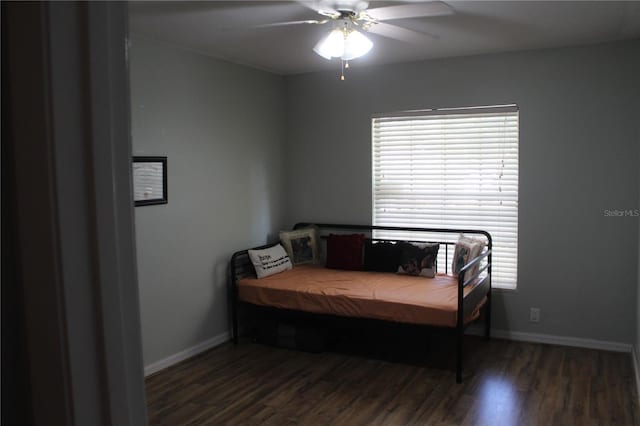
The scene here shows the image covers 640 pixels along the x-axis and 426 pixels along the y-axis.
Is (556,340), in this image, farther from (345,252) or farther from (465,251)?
(345,252)

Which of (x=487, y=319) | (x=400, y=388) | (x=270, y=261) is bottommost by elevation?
(x=400, y=388)

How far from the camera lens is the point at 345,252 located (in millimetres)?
5215

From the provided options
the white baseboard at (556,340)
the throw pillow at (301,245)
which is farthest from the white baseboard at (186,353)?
the white baseboard at (556,340)

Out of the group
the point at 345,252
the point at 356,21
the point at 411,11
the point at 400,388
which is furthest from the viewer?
the point at 345,252

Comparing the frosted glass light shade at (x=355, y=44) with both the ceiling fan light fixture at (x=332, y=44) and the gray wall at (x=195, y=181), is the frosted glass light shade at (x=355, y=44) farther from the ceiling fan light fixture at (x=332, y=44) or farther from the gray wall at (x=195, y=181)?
the gray wall at (x=195, y=181)

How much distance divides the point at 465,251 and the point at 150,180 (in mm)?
2588

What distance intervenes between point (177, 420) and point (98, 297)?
3155 millimetres

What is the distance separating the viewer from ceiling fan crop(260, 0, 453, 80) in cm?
312

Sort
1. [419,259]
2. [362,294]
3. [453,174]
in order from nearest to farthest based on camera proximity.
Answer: [362,294]
[419,259]
[453,174]

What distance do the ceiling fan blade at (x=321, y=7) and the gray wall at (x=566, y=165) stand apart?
1.93 meters

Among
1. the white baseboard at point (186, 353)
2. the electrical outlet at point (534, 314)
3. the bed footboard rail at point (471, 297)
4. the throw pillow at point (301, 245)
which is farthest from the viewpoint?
the throw pillow at point (301, 245)

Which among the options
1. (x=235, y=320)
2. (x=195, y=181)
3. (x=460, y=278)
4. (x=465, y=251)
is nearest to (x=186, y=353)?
(x=235, y=320)

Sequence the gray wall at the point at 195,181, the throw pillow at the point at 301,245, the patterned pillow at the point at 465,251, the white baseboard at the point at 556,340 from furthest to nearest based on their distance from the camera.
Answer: the throw pillow at the point at 301,245
the patterned pillow at the point at 465,251
the white baseboard at the point at 556,340
the gray wall at the point at 195,181

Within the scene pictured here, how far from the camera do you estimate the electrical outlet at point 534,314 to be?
4719mm
